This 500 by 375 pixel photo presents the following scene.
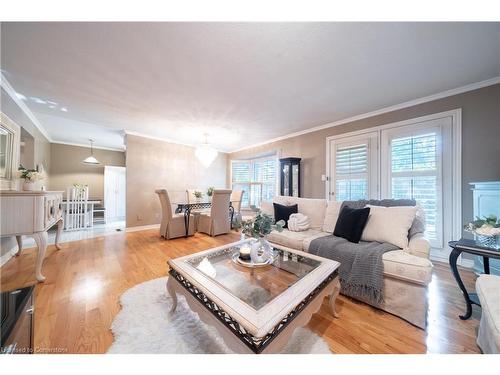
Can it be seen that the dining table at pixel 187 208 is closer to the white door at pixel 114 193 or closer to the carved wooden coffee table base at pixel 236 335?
the carved wooden coffee table base at pixel 236 335

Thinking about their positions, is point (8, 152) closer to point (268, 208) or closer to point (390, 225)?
point (268, 208)

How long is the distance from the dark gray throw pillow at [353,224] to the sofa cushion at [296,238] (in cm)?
31

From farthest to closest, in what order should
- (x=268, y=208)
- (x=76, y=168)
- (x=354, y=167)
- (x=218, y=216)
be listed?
(x=76, y=168) → (x=218, y=216) → (x=354, y=167) → (x=268, y=208)

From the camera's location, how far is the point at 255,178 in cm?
601

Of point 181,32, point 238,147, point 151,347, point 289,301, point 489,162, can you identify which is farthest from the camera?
point 238,147

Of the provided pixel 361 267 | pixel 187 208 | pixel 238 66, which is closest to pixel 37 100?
pixel 187 208

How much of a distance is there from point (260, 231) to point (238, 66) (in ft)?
6.00

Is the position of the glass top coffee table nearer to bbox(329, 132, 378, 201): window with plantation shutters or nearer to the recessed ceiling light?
bbox(329, 132, 378, 201): window with plantation shutters

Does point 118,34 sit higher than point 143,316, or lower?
higher

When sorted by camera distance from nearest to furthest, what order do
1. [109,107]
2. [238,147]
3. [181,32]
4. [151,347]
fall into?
[151,347] → [181,32] → [109,107] → [238,147]

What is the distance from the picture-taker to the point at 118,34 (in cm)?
156
